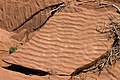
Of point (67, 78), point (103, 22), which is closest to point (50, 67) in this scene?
point (67, 78)

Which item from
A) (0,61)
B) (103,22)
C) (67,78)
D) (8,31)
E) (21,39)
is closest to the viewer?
(67,78)

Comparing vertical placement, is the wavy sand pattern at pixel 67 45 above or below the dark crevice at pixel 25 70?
above

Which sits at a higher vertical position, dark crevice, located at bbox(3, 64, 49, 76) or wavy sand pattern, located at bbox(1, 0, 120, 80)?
wavy sand pattern, located at bbox(1, 0, 120, 80)

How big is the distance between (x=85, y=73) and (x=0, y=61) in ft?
6.15

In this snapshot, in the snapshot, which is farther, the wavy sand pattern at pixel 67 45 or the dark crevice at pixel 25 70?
the dark crevice at pixel 25 70

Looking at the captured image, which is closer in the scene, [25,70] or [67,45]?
[67,45]

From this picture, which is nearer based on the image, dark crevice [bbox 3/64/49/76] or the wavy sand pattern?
the wavy sand pattern

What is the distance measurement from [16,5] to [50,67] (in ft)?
10.0

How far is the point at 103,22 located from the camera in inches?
258

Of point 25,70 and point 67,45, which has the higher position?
point 67,45

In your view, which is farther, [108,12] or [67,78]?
[108,12]

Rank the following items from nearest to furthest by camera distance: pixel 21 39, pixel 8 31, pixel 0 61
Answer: pixel 0 61
pixel 21 39
pixel 8 31

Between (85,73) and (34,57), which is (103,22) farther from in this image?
(34,57)

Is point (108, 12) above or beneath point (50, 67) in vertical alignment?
above
